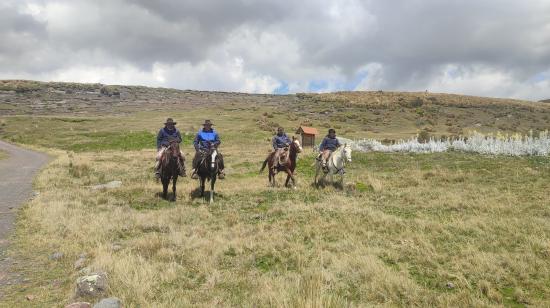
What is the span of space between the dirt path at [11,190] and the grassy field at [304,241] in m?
0.32

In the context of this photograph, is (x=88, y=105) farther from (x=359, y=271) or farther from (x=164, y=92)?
(x=359, y=271)

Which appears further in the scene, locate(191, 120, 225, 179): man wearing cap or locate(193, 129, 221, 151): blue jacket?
locate(193, 129, 221, 151): blue jacket

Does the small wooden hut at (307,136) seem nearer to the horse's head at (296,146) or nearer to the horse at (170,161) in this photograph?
the horse's head at (296,146)

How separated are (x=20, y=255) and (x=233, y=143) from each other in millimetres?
34143

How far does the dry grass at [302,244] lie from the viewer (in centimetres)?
660

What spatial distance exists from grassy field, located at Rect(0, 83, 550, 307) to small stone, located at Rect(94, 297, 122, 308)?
0.53ft

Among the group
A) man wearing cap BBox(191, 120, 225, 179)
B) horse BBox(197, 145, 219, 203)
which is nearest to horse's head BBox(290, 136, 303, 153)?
man wearing cap BBox(191, 120, 225, 179)

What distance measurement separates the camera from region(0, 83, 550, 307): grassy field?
6.60 metres

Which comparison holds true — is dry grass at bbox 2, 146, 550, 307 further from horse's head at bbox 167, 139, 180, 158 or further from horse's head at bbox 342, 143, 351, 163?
horse's head at bbox 167, 139, 180, 158

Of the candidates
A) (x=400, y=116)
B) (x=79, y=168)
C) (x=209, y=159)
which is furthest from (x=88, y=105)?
(x=209, y=159)

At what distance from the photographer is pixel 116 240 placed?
965 cm

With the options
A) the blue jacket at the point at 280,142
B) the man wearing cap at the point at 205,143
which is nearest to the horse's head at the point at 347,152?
the blue jacket at the point at 280,142

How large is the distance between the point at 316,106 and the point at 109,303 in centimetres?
7757

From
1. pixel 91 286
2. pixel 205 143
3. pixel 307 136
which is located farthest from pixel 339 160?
pixel 307 136
